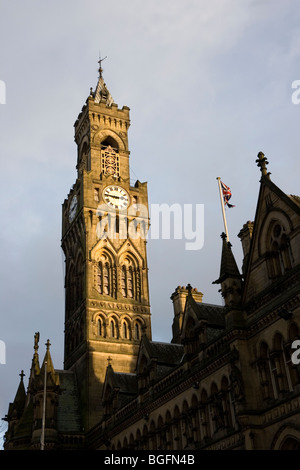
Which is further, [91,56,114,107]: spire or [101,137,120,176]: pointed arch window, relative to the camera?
[91,56,114,107]: spire

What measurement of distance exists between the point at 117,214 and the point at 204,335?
32539mm

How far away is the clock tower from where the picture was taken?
58781 mm

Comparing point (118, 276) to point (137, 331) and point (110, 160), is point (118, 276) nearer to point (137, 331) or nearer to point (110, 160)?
point (137, 331)

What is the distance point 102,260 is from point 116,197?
7.62 m

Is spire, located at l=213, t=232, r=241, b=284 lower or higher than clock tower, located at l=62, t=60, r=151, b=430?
lower

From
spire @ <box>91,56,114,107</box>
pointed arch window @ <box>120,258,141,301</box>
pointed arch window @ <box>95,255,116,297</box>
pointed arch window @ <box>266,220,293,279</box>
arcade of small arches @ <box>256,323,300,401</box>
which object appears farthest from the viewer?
spire @ <box>91,56,114,107</box>

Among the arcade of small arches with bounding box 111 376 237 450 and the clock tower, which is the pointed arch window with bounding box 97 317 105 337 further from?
the arcade of small arches with bounding box 111 376 237 450

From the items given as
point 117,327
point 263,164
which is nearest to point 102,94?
point 117,327

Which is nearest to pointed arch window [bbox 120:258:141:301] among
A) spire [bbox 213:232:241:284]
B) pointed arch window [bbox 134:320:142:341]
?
pointed arch window [bbox 134:320:142:341]

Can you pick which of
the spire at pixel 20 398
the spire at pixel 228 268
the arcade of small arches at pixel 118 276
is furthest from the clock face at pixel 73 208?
the spire at pixel 228 268

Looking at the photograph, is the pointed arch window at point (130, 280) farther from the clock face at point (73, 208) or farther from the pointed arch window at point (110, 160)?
the pointed arch window at point (110, 160)

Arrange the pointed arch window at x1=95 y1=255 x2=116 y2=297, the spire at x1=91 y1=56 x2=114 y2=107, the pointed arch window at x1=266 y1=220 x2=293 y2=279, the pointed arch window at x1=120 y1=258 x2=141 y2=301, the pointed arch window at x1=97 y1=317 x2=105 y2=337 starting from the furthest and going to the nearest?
the spire at x1=91 y1=56 x2=114 y2=107 < the pointed arch window at x1=120 y1=258 x2=141 y2=301 < the pointed arch window at x1=95 y1=255 x2=116 y2=297 < the pointed arch window at x1=97 y1=317 x2=105 y2=337 < the pointed arch window at x1=266 y1=220 x2=293 y2=279

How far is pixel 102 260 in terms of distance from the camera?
64062 millimetres

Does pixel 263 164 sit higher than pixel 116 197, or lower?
lower
